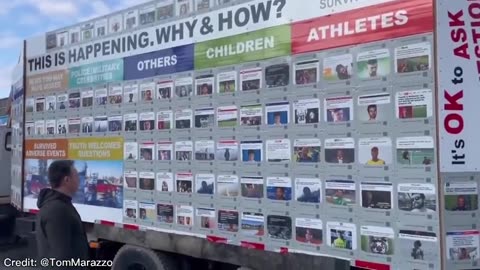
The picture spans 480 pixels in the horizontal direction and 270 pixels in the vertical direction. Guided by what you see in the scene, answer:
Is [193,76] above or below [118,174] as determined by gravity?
above

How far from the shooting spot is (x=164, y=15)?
5758 mm

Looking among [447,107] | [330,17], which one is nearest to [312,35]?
[330,17]

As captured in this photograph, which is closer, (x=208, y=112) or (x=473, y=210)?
(x=473, y=210)

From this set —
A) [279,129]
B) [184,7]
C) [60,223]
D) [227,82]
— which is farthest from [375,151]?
[184,7]

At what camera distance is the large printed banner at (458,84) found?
3.64 m

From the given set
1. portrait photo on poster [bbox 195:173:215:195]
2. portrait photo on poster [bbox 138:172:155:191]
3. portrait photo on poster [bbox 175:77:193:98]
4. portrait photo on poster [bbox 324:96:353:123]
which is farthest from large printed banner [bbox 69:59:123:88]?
portrait photo on poster [bbox 324:96:353:123]

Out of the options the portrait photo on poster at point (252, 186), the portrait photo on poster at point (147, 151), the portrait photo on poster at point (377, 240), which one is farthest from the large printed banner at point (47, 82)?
the portrait photo on poster at point (377, 240)

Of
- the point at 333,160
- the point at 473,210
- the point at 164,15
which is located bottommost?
the point at 473,210

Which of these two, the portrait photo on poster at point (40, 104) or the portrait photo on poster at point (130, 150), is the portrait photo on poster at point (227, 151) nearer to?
the portrait photo on poster at point (130, 150)

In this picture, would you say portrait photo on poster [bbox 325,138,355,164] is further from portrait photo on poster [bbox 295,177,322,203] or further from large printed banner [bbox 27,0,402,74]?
large printed banner [bbox 27,0,402,74]

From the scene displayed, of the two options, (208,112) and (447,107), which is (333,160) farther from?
(208,112)

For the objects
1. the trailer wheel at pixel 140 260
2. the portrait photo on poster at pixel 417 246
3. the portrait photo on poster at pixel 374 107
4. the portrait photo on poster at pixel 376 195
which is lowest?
the trailer wheel at pixel 140 260

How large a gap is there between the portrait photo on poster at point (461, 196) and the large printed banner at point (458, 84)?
0.31 feet

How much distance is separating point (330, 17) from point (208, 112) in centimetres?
148
